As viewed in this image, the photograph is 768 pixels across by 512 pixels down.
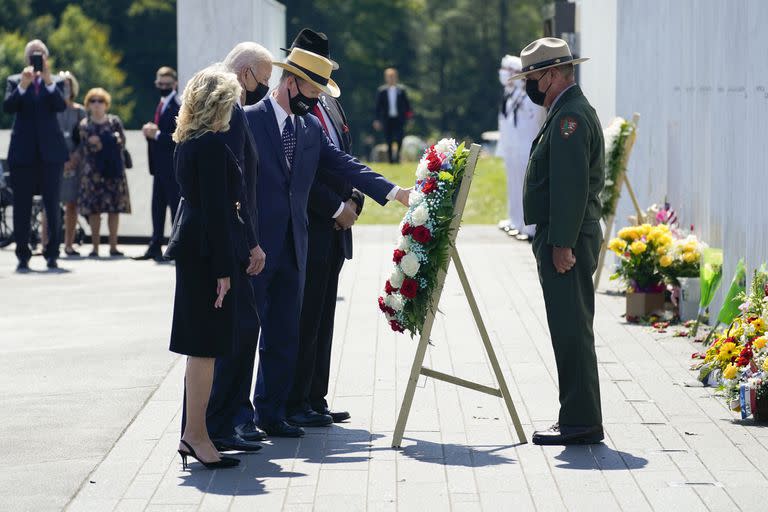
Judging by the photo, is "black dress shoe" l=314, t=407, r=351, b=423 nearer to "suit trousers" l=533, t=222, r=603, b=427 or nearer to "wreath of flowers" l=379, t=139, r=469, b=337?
"wreath of flowers" l=379, t=139, r=469, b=337

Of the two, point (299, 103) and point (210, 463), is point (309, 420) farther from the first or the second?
point (299, 103)

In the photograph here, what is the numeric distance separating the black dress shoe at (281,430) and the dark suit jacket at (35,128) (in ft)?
26.3

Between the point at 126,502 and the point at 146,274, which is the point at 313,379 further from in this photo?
the point at 146,274

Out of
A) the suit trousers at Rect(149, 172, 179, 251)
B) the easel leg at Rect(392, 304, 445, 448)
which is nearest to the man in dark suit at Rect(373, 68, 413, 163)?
the suit trousers at Rect(149, 172, 179, 251)

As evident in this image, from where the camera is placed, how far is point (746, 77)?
9586mm

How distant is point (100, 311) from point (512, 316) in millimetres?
3339

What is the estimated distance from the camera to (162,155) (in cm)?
1536

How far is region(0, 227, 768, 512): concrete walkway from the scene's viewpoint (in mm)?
6234

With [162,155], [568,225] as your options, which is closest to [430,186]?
[568,225]

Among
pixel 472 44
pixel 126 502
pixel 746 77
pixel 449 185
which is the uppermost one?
pixel 472 44

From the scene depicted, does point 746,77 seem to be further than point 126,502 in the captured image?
Yes

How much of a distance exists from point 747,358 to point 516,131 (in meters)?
9.62

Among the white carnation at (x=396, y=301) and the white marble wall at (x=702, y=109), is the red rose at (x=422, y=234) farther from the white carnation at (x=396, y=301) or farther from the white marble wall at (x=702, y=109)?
the white marble wall at (x=702, y=109)

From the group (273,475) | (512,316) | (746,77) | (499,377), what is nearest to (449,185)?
(499,377)
